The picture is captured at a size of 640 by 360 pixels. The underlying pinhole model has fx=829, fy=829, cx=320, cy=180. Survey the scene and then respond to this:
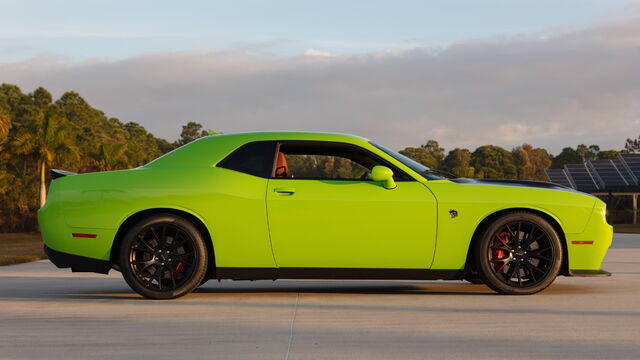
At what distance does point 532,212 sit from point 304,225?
2.16 metres

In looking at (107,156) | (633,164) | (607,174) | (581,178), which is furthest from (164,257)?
(107,156)

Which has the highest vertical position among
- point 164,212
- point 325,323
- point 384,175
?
point 384,175

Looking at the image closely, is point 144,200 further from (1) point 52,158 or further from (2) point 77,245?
(1) point 52,158

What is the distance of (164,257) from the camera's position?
25.1ft

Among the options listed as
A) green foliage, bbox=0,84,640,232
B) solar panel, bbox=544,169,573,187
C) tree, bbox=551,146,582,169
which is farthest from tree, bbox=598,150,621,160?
solar panel, bbox=544,169,573,187

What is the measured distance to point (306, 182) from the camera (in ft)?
25.2

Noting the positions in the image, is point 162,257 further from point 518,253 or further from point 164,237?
point 518,253

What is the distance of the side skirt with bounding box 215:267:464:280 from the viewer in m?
7.62

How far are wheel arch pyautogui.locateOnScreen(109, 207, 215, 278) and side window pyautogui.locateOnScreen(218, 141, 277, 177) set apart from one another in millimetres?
574

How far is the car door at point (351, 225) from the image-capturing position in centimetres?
759

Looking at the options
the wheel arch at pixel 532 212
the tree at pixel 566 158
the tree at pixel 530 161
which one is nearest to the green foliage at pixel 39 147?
the wheel arch at pixel 532 212

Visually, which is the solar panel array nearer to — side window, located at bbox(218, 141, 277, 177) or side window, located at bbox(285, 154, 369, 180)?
side window, located at bbox(285, 154, 369, 180)

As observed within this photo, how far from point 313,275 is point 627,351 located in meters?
3.24

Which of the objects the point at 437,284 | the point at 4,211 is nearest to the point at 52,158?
the point at 4,211
